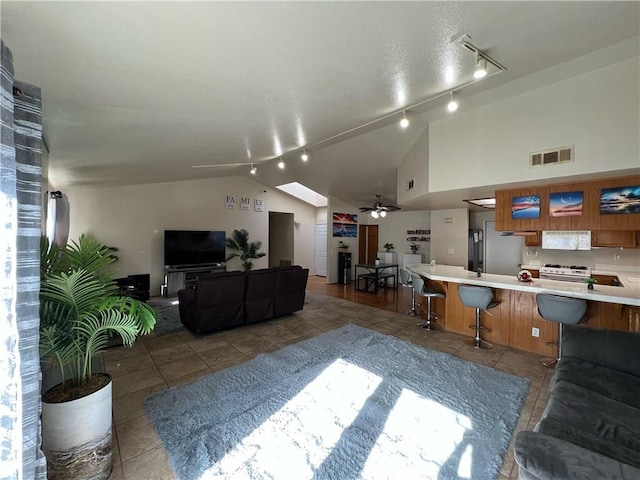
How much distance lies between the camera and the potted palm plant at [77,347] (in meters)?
1.51

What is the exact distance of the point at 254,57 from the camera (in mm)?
1833

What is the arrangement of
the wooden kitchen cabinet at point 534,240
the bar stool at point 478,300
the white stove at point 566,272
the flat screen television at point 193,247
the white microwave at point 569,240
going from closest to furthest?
the bar stool at point 478,300 → the white microwave at point 569,240 → the white stove at point 566,272 → the wooden kitchen cabinet at point 534,240 → the flat screen television at point 193,247

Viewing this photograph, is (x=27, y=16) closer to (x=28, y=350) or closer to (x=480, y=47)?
(x=28, y=350)

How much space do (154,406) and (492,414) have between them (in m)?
2.94

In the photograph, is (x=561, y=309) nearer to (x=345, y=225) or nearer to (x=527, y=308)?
(x=527, y=308)

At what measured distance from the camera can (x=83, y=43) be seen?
4.78ft

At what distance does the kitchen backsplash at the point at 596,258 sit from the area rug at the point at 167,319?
6939 millimetres

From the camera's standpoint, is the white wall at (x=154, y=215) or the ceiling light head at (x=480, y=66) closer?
the ceiling light head at (x=480, y=66)

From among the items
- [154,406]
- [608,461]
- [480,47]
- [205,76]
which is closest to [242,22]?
[205,76]

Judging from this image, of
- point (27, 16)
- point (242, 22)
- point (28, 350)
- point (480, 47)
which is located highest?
point (480, 47)

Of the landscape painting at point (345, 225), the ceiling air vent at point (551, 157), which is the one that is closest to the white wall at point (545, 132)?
the ceiling air vent at point (551, 157)

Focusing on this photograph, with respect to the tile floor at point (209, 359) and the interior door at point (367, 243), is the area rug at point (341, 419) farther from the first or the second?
the interior door at point (367, 243)

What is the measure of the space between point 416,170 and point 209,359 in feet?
14.4

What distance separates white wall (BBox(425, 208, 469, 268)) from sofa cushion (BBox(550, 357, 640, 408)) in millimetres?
4351
